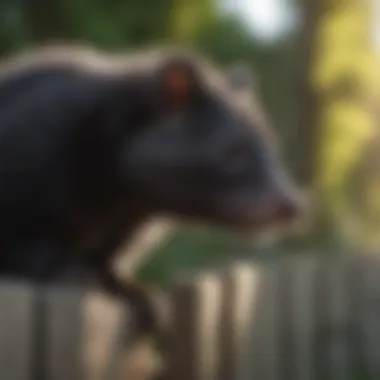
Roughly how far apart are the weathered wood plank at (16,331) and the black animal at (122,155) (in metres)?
0.65

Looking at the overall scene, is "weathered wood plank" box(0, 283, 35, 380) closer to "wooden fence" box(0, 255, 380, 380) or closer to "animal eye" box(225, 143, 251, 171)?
"wooden fence" box(0, 255, 380, 380)

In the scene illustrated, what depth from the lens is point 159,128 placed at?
1.91 m

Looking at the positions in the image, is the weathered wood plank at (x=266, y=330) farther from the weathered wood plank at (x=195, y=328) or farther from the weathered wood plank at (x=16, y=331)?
the weathered wood plank at (x=16, y=331)

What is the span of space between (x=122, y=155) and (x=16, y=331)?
843mm

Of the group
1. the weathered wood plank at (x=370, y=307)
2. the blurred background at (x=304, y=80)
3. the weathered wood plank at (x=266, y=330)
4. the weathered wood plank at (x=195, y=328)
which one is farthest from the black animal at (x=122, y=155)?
the blurred background at (x=304, y=80)

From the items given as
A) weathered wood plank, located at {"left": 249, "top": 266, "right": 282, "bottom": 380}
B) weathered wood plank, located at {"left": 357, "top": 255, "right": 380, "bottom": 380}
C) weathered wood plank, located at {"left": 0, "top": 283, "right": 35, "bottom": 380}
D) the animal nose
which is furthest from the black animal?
weathered wood plank, located at {"left": 0, "top": 283, "right": 35, "bottom": 380}

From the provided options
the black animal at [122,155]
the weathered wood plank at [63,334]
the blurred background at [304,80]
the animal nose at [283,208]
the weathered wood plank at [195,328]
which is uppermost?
the blurred background at [304,80]

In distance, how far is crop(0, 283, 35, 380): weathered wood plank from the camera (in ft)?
3.31

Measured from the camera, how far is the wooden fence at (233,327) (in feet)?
3.31

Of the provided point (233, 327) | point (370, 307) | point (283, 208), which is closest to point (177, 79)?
point (283, 208)

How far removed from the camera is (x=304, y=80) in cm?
476

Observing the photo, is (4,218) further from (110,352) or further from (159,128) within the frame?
(110,352)

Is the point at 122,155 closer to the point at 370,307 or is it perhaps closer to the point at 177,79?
the point at 177,79

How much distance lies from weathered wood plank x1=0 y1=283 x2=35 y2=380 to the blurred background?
2.99 meters
